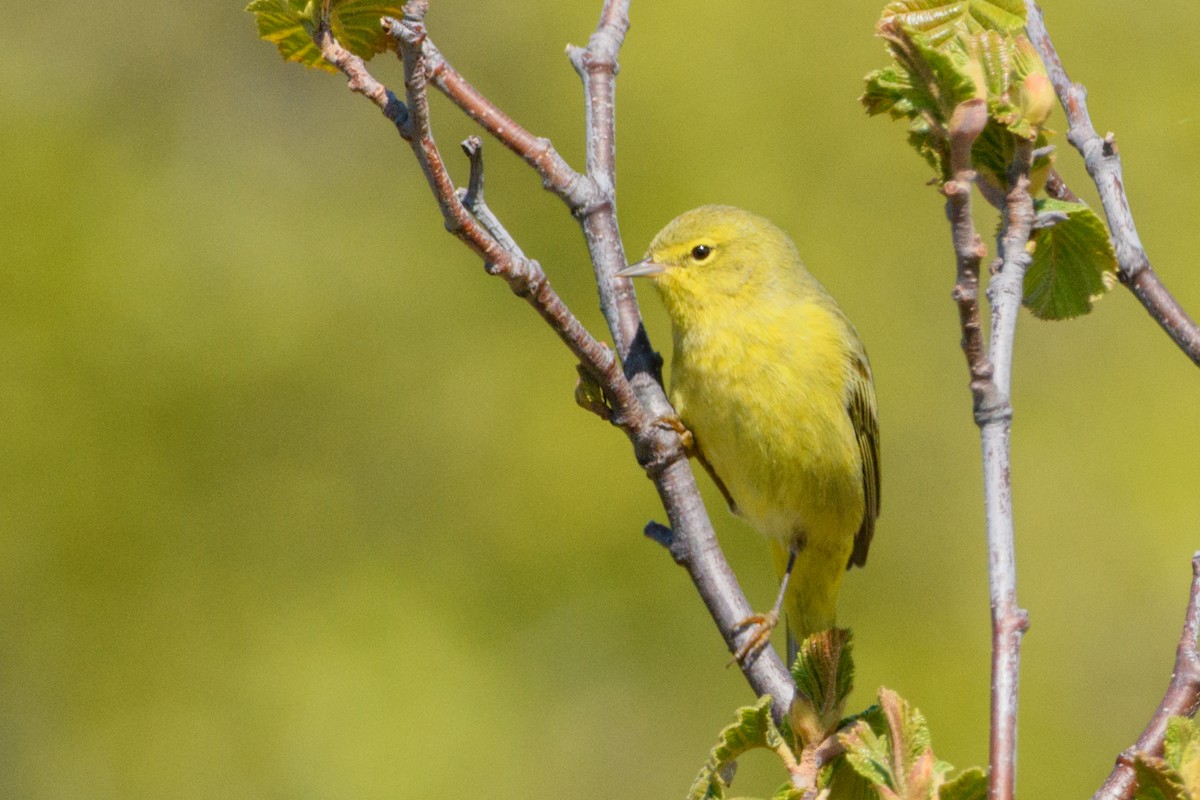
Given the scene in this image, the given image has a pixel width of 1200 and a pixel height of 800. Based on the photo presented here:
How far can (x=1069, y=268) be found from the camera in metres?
1.88

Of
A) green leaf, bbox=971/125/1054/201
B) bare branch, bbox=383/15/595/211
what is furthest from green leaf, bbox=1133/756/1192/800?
bare branch, bbox=383/15/595/211

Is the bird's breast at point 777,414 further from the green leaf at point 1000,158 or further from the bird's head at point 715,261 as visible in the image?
the green leaf at point 1000,158

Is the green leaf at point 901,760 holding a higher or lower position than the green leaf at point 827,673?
lower

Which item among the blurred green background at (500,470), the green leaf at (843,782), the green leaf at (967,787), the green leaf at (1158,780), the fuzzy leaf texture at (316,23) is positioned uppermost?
the blurred green background at (500,470)

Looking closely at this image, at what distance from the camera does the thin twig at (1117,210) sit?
2.20 meters

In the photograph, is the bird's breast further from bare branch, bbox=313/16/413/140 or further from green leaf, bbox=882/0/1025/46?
green leaf, bbox=882/0/1025/46

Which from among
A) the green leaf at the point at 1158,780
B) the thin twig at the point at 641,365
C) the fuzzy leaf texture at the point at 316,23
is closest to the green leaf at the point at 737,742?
the green leaf at the point at 1158,780

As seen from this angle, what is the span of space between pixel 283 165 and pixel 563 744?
4.05 m

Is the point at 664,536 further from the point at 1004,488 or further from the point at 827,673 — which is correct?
the point at 1004,488

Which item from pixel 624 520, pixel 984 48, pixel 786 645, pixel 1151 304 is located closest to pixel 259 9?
pixel 984 48

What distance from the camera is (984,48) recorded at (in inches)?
60.1

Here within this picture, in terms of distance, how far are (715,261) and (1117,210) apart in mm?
1884

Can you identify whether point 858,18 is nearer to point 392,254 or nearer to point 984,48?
point 392,254

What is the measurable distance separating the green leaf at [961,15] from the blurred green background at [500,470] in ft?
17.3
